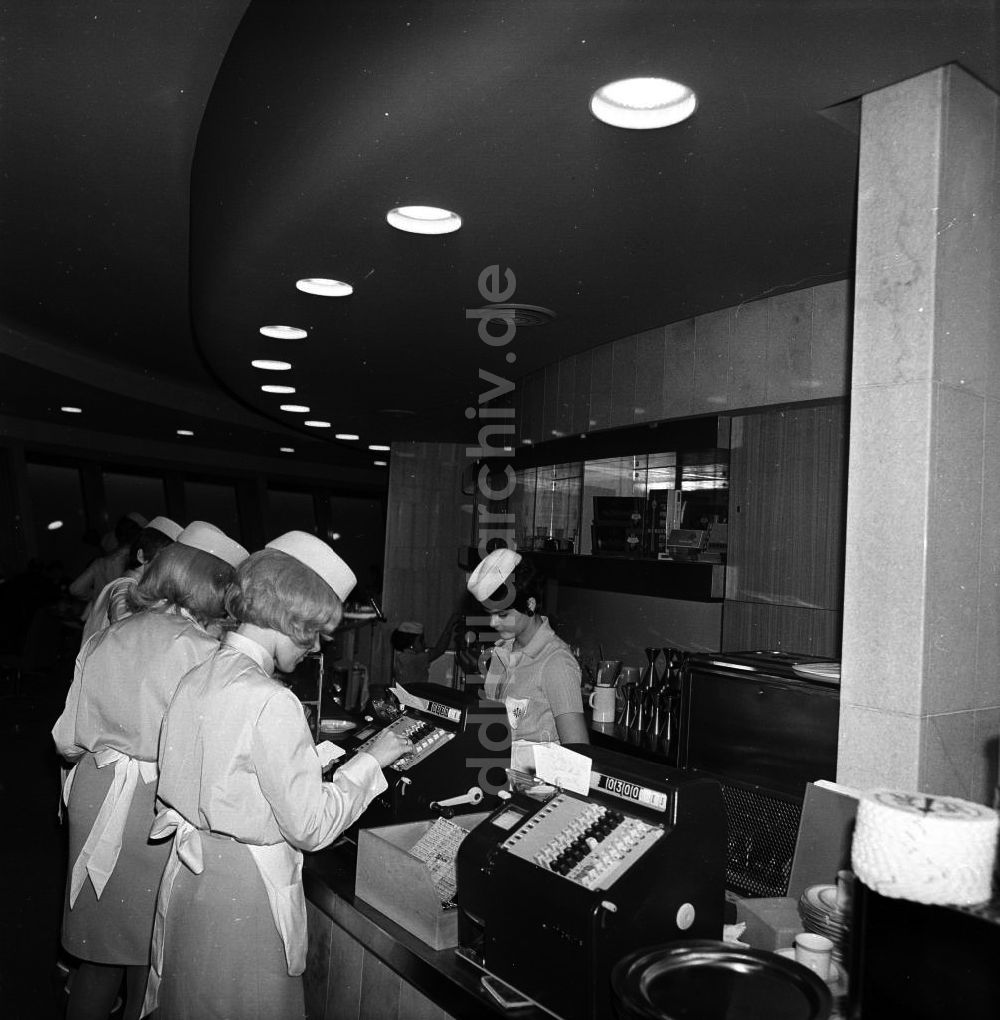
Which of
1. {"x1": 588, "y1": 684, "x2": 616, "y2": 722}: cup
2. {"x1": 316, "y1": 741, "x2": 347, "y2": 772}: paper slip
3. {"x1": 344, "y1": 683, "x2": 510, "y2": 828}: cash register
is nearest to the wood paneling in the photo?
{"x1": 588, "y1": 684, "x2": 616, "y2": 722}: cup

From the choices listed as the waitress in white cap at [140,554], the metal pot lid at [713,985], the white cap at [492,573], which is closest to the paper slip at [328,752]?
the white cap at [492,573]

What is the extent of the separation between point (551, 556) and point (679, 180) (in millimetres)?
3078

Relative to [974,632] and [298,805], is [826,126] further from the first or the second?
[298,805]

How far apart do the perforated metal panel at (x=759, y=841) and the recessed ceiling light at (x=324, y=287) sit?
2.57 metres

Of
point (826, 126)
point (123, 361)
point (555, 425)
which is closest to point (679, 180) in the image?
point (826, 126)

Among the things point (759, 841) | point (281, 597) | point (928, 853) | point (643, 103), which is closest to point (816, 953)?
point (928, 853)

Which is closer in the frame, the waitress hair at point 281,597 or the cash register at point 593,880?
the cash register at point 593,880

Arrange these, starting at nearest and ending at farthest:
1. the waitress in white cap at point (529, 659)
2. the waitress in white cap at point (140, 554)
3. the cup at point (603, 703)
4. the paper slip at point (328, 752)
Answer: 1. the paper slip at point (328, 752)
2. the waitress in white cap at point (529, 659)
3. the waitress in white cap at point (140, 554)
4. the cup at point (603, 703)

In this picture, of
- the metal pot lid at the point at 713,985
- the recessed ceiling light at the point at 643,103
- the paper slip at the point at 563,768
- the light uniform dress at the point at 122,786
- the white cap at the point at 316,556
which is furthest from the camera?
the light uniform dress at the point at 122,786

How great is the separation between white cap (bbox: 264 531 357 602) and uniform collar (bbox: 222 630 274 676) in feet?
0.67

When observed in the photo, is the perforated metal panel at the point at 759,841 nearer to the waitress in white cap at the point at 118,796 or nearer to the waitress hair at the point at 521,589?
the waitress hair at the point at 521,589

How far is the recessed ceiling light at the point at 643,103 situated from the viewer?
2.25 meters

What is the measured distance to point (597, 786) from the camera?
180cm

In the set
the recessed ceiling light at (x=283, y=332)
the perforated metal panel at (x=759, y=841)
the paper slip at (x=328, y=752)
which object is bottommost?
the perforated metal panel at (x=759, y=841)
